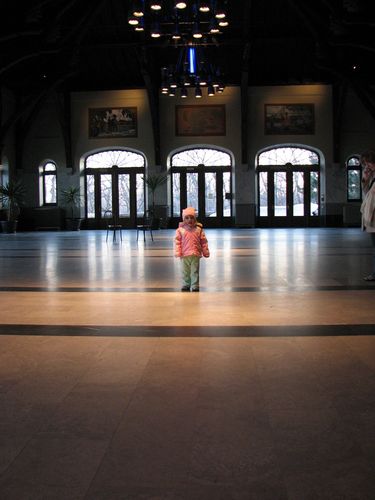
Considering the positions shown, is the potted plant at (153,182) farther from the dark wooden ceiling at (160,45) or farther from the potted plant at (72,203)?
the dark wooden ceiling at (160,45)

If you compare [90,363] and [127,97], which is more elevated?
[127,97]

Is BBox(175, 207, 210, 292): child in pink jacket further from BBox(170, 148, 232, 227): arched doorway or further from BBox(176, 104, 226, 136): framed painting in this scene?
BBox(170, 148, 232, 227): arched doorway

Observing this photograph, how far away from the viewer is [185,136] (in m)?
30.0

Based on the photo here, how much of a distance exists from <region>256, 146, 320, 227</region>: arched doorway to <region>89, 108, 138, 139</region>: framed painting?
6.54 meters

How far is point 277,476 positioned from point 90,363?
1.80 m

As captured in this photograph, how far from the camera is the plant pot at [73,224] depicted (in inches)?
1179

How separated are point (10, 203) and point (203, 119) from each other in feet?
32.7

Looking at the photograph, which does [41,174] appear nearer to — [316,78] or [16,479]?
[316,78]

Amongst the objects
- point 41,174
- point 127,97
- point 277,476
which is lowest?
point 277,476

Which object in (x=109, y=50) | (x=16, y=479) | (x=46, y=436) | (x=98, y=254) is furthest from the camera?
(x=109, y=50)

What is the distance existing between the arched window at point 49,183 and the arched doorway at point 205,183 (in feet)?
19.7

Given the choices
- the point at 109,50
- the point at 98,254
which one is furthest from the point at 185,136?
the point at 98,254

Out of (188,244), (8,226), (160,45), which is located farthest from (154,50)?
(188,244)

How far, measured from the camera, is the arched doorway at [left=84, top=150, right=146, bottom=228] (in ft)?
101
